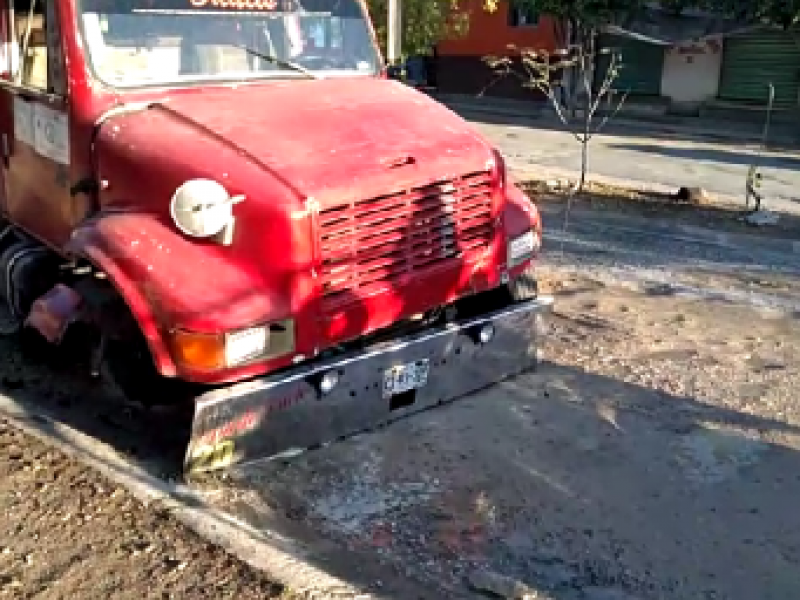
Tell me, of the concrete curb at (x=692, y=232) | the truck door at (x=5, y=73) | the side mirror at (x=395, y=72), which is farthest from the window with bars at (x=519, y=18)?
the truck door at (x=5, y=73)

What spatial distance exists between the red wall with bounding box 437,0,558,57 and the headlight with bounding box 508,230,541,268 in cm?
2127

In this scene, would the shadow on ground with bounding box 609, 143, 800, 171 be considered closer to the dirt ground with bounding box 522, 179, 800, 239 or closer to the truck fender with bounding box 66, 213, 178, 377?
the dirt ground with bounding box 522, 179, 800, 239

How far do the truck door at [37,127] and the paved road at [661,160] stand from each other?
8.79 m

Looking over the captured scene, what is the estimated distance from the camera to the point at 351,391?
186 inches

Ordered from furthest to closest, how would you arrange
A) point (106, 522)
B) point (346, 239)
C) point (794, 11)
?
point (794, 11), point (346, 239), point (106, 522)

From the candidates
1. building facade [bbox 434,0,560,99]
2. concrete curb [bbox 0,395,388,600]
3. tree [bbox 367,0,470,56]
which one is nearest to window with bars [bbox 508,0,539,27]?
building facade [bbox 434,0,560,99]

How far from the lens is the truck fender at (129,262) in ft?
13.6

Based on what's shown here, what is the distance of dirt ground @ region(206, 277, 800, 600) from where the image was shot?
3.89 metres

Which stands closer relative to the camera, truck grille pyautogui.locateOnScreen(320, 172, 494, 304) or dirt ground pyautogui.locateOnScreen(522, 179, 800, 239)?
truck grille pyautogui.locateOnScreen(320, 172, 494, 304)

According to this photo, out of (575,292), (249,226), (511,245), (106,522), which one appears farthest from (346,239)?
(575,292)

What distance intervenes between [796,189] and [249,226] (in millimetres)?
10863

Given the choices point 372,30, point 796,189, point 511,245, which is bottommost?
point 796,189

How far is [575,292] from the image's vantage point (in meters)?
7.56

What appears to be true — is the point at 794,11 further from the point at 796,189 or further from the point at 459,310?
the point at 459,310
